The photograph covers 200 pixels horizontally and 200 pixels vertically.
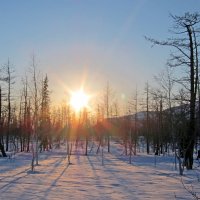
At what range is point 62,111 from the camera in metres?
83.9

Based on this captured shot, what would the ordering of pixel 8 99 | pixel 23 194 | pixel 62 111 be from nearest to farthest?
pixel 23 194 → pixel 8 99 → pixel 62 111

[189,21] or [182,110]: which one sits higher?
[189,21]

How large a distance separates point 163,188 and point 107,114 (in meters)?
38.4

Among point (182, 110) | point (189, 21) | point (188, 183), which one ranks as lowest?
point (188, 183)

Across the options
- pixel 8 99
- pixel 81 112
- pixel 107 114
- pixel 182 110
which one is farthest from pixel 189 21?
pixel 81 112

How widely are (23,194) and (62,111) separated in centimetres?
7118

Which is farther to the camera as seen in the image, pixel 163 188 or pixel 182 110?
pixel 182 110

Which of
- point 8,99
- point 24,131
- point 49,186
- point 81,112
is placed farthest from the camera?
point 81,112

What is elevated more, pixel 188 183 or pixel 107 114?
pixel 107 114


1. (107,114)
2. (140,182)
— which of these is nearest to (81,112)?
(107,114)

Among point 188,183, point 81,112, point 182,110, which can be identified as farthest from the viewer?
point 81,112

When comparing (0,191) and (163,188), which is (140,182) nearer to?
(163,188)

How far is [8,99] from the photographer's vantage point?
4494 centimetres

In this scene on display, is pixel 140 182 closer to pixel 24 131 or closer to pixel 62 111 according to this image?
pixel 24 131
